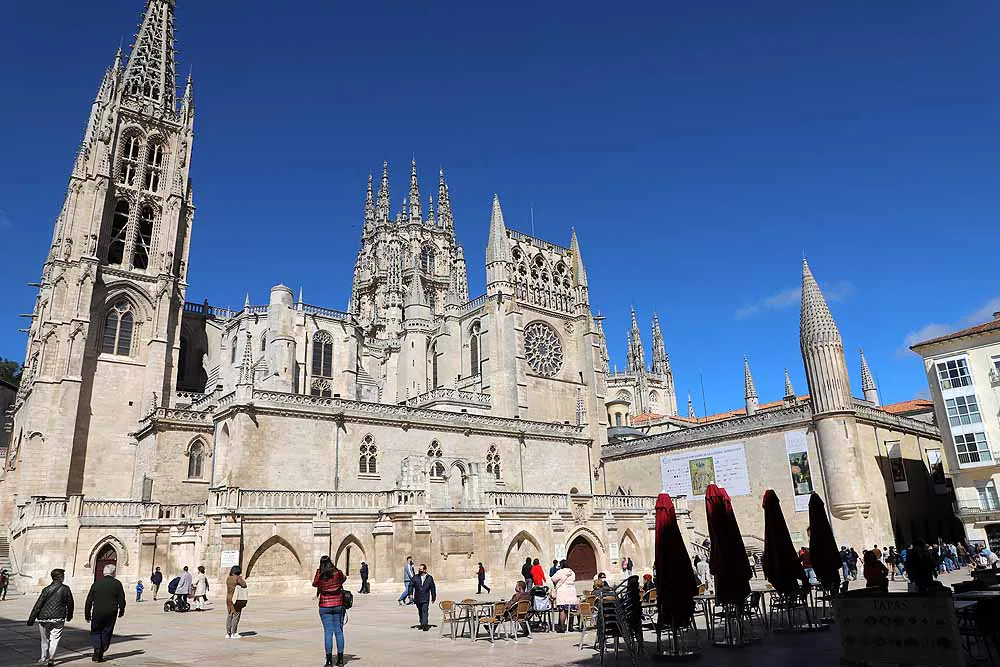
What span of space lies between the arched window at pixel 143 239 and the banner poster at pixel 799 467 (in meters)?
39.1

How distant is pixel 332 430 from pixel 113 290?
64.1 ft

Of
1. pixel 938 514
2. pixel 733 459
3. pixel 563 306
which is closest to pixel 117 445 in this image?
pixel 563 306

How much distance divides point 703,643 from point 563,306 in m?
38.1

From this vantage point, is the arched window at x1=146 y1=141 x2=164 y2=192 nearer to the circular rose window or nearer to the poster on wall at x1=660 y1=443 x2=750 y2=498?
the circular rose window

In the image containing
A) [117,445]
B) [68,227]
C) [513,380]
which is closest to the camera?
[117,445]

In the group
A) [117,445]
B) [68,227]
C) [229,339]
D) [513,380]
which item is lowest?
[117,445]

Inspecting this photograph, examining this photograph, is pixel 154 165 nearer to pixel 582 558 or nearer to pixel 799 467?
pixel 582 558

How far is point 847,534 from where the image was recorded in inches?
1133

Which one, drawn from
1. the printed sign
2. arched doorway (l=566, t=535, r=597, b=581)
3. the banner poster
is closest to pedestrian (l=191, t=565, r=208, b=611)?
arched doorway (l=566, t=535, r=597, b=581)

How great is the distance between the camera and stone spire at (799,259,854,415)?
30.1 meters

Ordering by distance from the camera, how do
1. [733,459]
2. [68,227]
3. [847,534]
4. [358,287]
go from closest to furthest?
[847,534] < [733,459] < [68,227] < [358,287]

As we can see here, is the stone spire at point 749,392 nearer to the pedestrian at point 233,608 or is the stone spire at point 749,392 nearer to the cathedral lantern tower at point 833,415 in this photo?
the cathedral lantern tower at point 833,415

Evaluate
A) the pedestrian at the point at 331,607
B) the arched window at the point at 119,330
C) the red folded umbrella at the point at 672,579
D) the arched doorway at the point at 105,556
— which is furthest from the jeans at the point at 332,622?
the arched window at the point at 119,330

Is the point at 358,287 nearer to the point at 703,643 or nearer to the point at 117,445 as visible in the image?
the point at 117,445
